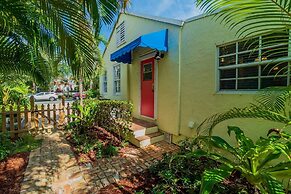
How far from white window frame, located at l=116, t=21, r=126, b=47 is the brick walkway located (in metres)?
5.83

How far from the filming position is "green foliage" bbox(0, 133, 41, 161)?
16.3 feet

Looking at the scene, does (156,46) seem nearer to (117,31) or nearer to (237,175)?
(237,175)

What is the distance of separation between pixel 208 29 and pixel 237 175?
3.39m

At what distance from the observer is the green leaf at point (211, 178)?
215 cm

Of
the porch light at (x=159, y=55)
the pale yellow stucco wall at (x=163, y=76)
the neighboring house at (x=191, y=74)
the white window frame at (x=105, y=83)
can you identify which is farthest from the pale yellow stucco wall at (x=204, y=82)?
the white window frame at (x=105, y=83)

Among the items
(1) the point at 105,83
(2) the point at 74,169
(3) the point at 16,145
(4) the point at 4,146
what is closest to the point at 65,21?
(2) the point at 74,169

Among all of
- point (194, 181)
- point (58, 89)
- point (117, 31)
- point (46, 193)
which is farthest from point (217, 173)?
point (58, 89)

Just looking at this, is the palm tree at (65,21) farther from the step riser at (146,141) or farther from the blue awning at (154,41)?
the step riser at (146,141)

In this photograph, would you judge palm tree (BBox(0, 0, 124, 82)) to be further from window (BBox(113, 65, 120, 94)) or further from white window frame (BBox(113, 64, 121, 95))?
window (BBox(113, 65, 120, 94))

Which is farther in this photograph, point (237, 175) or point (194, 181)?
point (237, 175)

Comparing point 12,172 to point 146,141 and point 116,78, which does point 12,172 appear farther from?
point 116,78

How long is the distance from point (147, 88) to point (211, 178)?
5262mm

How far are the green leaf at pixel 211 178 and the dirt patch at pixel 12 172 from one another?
3.21 m

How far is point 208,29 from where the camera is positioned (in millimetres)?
4750
